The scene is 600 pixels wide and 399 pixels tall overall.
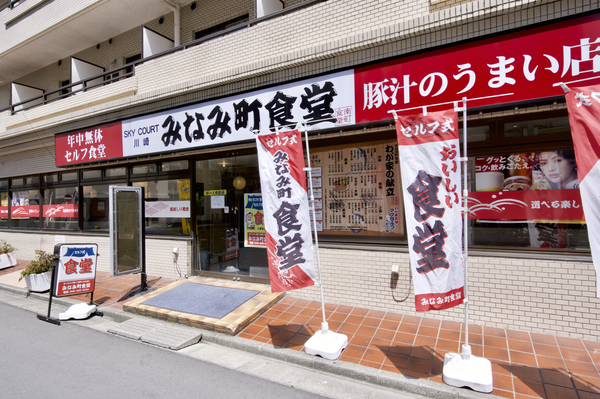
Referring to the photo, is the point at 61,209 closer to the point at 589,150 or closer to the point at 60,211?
the point at 60,211

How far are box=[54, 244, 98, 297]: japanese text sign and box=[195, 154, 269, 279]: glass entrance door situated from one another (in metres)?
2.40

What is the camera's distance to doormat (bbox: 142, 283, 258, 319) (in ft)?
20.2

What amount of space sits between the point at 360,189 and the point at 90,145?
8240 mm

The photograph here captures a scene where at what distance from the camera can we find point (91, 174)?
10750mm

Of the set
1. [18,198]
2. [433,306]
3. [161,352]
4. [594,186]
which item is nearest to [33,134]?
[18,198]

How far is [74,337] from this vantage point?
18.3 ft

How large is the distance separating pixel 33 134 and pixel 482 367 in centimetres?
1475

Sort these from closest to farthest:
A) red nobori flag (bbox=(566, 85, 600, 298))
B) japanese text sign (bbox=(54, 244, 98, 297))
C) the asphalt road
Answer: red nobori flag (bbox=(566, 85, 600, 298)), the asphalt road, japanese text sign (bbox=(54, 244, 98, 297))

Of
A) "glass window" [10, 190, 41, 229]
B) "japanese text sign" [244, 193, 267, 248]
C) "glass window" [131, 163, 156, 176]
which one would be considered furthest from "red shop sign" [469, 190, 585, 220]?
"glass window" [10, 190, 41, 229]

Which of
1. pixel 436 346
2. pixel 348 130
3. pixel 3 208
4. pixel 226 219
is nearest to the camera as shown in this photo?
pixel 436 346

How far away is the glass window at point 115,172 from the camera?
1000 cm

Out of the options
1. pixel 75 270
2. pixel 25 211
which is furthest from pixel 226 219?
pixel 25 211

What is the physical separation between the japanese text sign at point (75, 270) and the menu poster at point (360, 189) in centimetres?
505

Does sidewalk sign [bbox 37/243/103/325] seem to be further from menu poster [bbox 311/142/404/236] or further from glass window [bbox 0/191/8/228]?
glass window [bbox 0/191/8/228]
